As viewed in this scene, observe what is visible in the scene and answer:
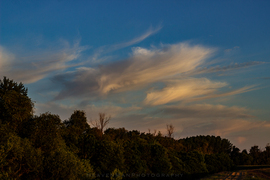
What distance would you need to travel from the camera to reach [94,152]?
5231 cm

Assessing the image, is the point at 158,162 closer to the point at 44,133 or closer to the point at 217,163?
the point at 44,133

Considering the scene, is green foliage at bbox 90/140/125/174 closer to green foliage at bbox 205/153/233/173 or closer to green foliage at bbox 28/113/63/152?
green foliage at bbox 28/113/63/152

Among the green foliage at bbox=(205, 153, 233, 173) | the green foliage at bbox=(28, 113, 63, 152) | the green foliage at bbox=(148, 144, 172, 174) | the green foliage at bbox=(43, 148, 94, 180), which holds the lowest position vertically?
the green foliage at bbox=(205, 153, 233, 173)

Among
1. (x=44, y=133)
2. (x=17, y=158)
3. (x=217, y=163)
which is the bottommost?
(x=217, y=163)

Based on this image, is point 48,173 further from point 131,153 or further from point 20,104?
point 131,153

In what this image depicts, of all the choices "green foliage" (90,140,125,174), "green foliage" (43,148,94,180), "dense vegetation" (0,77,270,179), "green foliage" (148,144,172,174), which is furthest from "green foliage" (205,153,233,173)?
"green foliage" (43,148,94,180)

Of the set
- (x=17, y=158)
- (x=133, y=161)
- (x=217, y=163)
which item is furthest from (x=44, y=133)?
(x=217, y=163)

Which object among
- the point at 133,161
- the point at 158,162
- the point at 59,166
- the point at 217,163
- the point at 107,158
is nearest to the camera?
the point at 59,166

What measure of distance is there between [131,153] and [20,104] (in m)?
30.1

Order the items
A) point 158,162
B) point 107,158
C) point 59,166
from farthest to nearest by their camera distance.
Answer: point 158,162 → point 107,158 → point 59,166

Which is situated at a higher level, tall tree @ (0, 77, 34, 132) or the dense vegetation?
tall tree @ (0, 77, 34, 132)

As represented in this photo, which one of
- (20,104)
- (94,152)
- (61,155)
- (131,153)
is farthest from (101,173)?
(20,104)

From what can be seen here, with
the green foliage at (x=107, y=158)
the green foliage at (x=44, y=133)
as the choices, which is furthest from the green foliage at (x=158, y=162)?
the green foliage at (x=44, y=133)

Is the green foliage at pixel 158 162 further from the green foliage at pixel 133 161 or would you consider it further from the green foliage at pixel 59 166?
the green foliage at pixel 59 166
